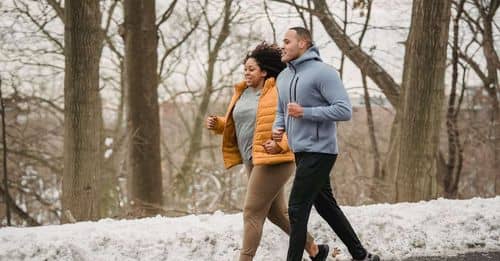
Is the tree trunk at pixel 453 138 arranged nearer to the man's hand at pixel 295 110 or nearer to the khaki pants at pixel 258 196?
the khaki pants at pixel 258 196

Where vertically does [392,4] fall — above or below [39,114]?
above

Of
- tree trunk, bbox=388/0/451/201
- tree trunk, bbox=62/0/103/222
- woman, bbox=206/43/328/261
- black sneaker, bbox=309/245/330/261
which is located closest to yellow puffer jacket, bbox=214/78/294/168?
woman, bbox=206/43/328/261

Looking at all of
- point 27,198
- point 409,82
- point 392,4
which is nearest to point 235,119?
point 409,82

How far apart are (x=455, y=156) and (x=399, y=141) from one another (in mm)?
8325

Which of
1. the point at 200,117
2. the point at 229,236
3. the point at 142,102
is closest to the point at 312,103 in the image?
the point at 229,236

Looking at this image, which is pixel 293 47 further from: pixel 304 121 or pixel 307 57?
pixel 304 121

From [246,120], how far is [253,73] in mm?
373

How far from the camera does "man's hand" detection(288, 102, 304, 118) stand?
4988 millimetres

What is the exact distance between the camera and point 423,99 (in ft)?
28.3

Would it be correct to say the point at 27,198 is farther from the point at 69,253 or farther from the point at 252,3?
the point at 69,253

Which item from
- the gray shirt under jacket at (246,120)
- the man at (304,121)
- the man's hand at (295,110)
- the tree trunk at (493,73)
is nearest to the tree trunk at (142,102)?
the tree trunk at (493,73)

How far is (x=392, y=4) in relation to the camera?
14.0 metres

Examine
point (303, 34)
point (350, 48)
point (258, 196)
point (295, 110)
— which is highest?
point (350, 48)

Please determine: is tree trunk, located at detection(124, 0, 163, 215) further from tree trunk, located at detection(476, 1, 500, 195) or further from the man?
the man
